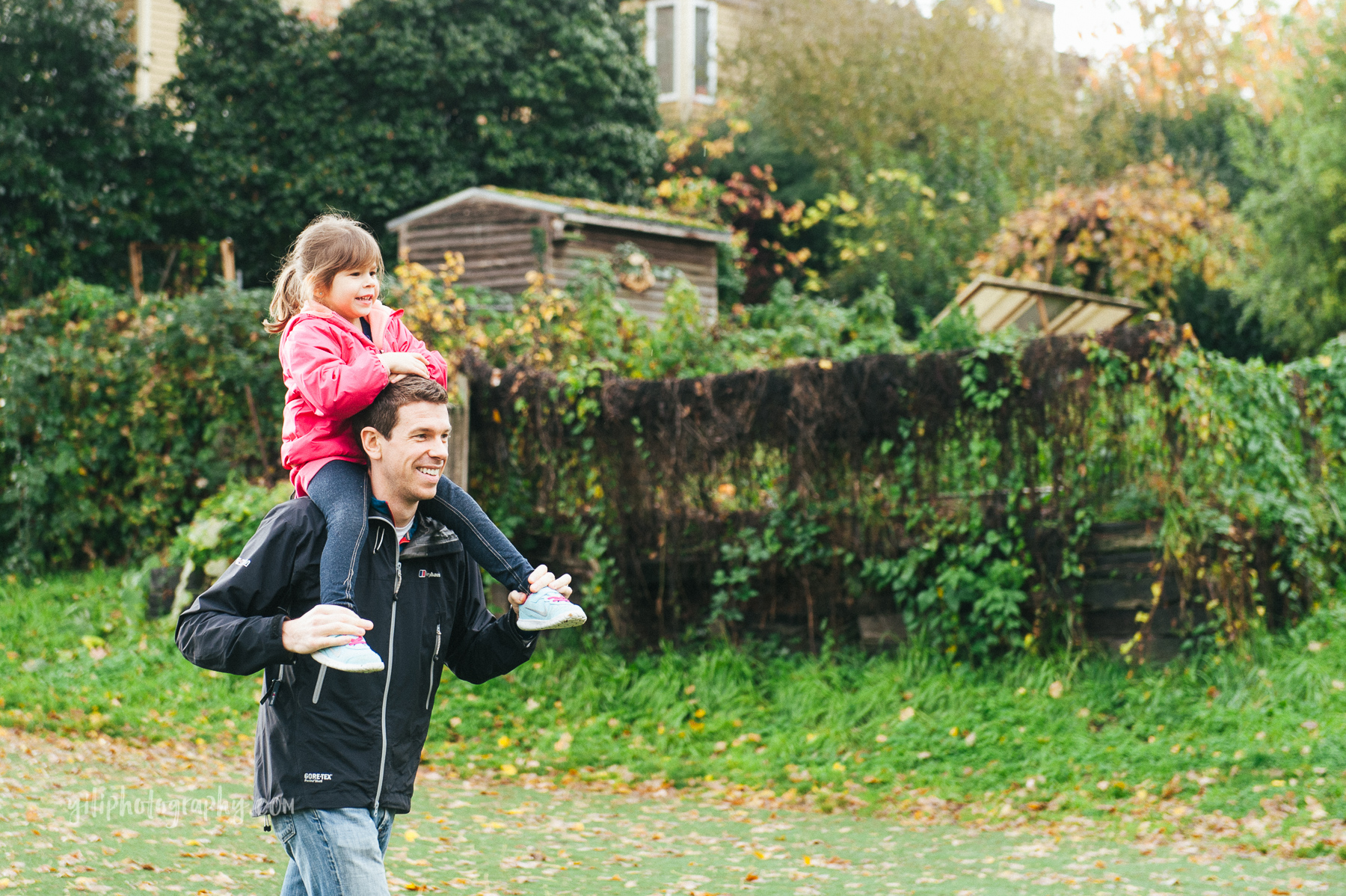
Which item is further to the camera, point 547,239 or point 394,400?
point 547,239

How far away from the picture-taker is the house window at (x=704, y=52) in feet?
92.3

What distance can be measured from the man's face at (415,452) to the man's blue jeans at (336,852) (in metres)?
0.75

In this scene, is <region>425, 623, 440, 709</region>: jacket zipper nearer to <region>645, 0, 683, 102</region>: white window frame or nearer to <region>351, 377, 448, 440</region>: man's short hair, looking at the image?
<region>351, 377, 448, 440</region>: man's short hair

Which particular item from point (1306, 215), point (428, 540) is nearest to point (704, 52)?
point (1306, 215)

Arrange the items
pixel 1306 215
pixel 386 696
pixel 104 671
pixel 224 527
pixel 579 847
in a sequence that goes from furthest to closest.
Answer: pixel 1306 215, pixel 224 527, pixel 104 671, pixel 579 847, pixel 386 696

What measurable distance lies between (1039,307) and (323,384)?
42.2ft

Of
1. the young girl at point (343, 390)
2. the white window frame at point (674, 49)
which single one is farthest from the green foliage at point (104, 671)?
the white window frame at point (674, 49)

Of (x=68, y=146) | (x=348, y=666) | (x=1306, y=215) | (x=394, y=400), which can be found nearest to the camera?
(x=348, y=666)

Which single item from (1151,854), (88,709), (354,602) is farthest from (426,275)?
(354,602)

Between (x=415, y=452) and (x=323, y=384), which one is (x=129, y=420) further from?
(x=415, y=452)

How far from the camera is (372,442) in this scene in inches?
124

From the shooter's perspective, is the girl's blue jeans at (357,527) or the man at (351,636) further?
the girl's blue jeans at (357,527)

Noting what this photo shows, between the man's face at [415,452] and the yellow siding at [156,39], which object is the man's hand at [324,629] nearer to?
the man's face at [415,452]

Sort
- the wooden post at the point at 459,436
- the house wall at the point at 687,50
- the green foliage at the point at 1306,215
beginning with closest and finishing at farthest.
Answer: the wooden post at the point at 459,436
the green foliage at the point at 1306,215
the house wall at the point at 687,50
